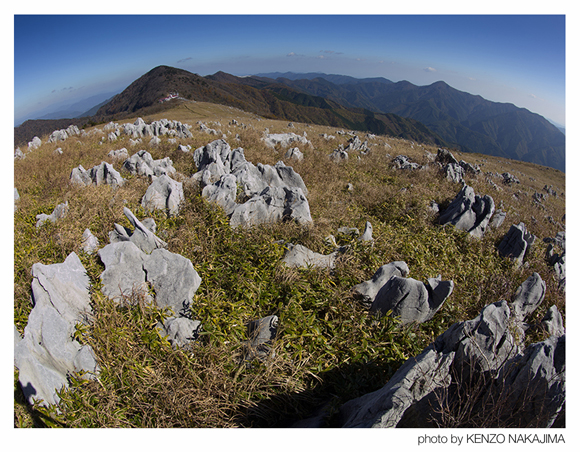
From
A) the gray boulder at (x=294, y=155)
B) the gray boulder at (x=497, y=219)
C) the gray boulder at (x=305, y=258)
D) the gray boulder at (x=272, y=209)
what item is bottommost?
the gray boulder at (x=497, y=219)

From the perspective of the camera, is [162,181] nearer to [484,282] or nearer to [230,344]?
[230,344]

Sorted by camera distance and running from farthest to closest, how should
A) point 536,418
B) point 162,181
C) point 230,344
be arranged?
point 162,181
point 230,344
point 536,418

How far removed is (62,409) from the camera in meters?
3.42

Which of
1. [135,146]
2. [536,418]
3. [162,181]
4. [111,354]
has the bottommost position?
[536,418]

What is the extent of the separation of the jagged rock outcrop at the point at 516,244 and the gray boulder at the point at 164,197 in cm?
1157

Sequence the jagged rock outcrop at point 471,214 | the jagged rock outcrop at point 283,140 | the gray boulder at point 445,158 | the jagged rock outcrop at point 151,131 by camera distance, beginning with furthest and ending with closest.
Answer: the jagged rock outcrop at point 151,131 < the jagged rock outcrop at point 283,140 < the gray boulder at point 445,158 < the jagged rock outcrop at point 471,214

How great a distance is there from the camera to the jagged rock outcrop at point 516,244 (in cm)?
891

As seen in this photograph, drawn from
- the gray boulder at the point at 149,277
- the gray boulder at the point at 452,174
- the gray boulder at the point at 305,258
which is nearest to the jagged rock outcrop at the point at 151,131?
the gray boulder at the point at 149,277

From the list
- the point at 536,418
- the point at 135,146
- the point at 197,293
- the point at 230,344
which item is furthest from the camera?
the point at 135,146

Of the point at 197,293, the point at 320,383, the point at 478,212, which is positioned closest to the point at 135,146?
the point at 197,293

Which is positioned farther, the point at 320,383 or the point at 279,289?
the point at 279,289

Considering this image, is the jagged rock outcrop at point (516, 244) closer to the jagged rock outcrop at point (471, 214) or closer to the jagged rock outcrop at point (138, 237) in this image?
the jagged rock outcrop at point (471, 214)

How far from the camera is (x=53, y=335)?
3939 millimetres

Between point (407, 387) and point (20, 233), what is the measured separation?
921 centimetres
